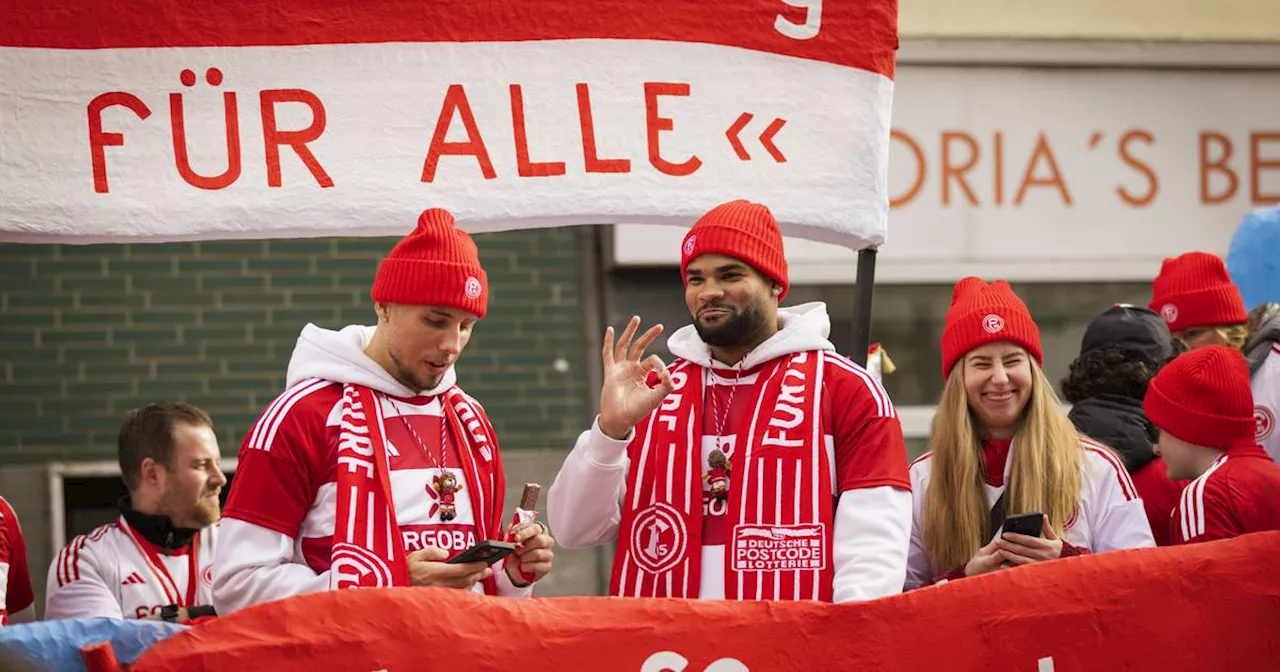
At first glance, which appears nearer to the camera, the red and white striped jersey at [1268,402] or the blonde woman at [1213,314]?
the red and white striped jersey at [1268,402]

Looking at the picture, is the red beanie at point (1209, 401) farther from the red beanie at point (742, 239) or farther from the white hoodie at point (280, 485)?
the white hoodie at point (280, 485)

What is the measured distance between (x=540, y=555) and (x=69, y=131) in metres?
1.88

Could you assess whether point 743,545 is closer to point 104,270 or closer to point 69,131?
point 69,131

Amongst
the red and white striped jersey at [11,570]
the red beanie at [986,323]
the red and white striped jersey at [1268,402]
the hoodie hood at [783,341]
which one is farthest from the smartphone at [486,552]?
the red and white striped jersey at [1268,402]

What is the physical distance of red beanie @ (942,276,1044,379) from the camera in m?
5.18

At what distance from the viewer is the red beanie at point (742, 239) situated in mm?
4871

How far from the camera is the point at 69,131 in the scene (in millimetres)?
5340

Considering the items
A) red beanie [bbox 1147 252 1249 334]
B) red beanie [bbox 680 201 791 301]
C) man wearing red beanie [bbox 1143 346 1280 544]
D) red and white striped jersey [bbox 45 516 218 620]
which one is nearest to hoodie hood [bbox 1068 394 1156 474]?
man wearing red beanie [bbox 1143 346 1280 544]

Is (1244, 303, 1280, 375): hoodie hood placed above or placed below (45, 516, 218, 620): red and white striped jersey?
above

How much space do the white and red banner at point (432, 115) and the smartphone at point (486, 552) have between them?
4.35ft

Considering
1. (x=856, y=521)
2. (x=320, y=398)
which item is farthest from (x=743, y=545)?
(x=320, y=398)

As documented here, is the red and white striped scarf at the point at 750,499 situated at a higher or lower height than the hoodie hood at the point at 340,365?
lower

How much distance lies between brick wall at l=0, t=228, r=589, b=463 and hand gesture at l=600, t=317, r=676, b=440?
15.5 ft

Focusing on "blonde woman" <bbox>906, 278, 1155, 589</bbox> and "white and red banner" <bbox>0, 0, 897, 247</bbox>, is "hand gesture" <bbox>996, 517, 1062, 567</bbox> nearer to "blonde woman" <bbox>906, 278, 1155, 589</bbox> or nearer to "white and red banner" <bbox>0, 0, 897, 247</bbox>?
"blonde woman" <bbox>906, 278, 1155, 589</bbox>
